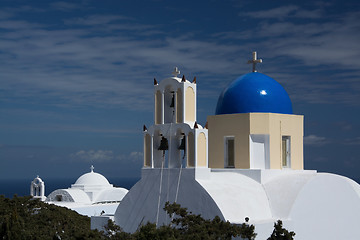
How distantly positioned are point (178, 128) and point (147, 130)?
3.92ft

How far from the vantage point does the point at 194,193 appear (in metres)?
13.8

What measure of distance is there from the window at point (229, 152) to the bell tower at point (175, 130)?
2242 mm

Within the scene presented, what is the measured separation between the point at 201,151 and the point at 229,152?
2742mm

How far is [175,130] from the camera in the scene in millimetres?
14797

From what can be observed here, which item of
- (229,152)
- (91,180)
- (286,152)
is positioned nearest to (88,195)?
(91,180)

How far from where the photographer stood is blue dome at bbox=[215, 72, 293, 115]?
1636cm

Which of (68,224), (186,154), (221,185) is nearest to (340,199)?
(221,185)

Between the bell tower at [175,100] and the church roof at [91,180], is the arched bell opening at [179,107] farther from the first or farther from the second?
the church roof at [91,180]

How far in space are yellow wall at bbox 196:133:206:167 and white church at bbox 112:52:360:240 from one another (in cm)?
2

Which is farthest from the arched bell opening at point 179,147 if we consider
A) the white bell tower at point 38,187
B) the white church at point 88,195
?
the white bell tower at point 38,187

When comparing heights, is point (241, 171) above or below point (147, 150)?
below

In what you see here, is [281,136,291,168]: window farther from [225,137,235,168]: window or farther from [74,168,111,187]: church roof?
[74,168,111,187]: church roof

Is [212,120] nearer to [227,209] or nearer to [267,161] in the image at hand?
[267,161]

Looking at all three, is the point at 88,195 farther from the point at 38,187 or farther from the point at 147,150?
the point at 147,150
